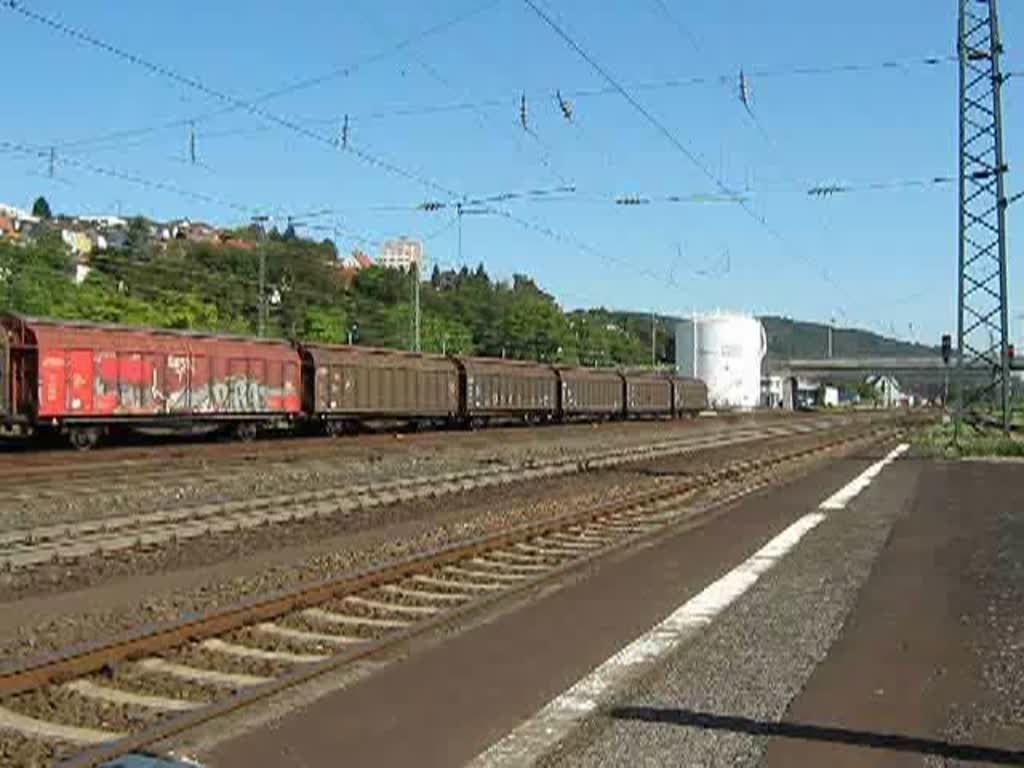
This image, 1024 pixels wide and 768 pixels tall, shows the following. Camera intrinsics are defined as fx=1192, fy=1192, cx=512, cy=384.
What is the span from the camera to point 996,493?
76.0 feet

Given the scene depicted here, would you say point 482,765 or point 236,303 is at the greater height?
point 236,303

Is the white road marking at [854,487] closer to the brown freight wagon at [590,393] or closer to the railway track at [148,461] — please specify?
the railway track at [148,461]

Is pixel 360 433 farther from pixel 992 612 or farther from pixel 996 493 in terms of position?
pixel 992 612

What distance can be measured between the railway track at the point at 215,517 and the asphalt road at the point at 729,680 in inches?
220

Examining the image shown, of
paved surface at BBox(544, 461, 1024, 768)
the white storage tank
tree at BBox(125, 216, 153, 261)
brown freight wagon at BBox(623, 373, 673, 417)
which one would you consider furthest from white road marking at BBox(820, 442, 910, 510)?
the white storage tank

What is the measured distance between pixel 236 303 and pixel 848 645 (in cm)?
8961

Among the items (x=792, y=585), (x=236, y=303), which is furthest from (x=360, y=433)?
(x=236, y=303)

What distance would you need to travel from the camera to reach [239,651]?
8617mm

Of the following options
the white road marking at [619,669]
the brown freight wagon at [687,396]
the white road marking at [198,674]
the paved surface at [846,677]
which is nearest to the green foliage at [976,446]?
the paved surface at [846,677]

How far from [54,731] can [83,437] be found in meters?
25.9

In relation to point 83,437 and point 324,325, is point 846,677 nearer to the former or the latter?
point 83,437

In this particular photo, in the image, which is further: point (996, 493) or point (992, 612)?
point (996, 493)

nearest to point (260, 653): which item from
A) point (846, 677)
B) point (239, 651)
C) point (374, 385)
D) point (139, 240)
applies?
point (239, 651)

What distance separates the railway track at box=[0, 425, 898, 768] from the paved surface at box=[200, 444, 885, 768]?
429 mm
